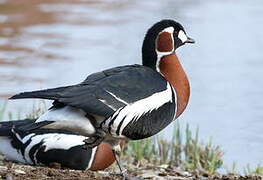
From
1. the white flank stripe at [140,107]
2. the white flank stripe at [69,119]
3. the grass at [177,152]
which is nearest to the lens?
the white flank stripe at [69,119]

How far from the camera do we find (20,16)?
607 inches

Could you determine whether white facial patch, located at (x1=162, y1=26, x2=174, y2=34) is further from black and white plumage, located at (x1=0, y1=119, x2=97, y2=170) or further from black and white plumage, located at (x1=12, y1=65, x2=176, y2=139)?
black and white plumage, located at (x1=0, y1=119, x2=97, y2=170)

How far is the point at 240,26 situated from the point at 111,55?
237cm

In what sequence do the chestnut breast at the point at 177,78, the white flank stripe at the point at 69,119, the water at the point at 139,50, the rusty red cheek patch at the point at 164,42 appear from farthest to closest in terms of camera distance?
the water at the point at 139,50 < the rusty red cheek patch at the point at 164,42 < the chestnut breast at the point at 177,78 < the white flank stripe at the point at 69,119

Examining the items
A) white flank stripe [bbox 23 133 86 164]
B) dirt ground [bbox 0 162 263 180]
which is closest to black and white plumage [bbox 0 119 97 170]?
white flank stripe [bbox 23 133 86 164]

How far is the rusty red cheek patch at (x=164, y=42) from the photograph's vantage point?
24.1 feet

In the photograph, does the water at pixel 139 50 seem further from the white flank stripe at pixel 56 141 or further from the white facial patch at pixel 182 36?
the white flank stripe at pixel 56 141

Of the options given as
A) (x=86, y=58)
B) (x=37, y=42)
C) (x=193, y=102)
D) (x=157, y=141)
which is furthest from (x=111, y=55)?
(x=157, y=141)

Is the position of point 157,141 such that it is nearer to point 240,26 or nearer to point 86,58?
point 86,58

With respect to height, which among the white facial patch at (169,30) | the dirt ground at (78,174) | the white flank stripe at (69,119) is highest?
the white facial patch at (169,30)

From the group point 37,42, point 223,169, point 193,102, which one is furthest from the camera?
point 37,42

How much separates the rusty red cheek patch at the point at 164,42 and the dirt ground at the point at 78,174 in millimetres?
966

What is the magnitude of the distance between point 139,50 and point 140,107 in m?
6.54

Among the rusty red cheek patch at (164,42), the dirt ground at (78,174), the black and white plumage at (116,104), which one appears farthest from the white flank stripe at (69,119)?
the rusty red cheek patch at (164,42)
